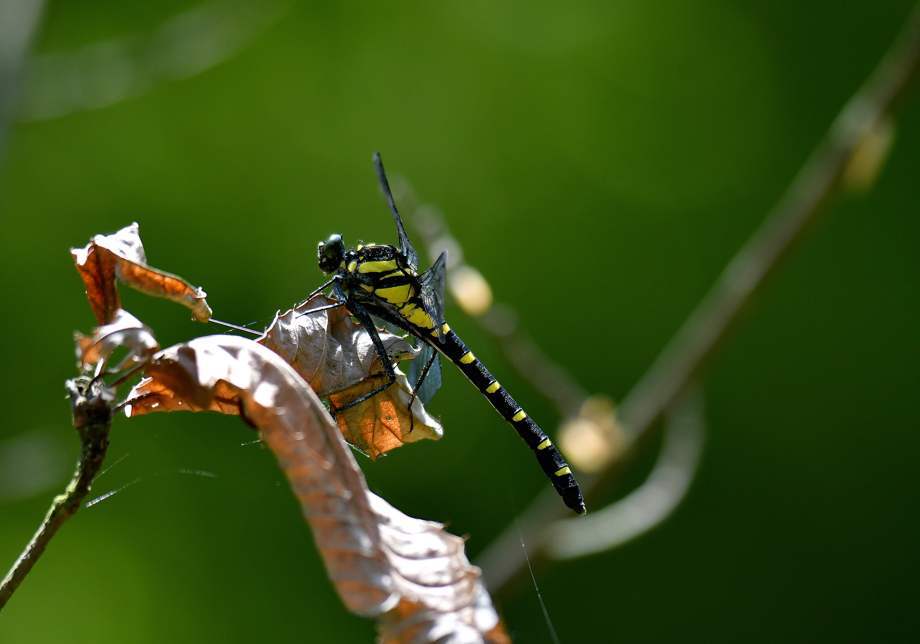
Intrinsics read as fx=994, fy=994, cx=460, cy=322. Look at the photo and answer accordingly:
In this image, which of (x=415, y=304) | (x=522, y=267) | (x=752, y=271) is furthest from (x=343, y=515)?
(x=522, y=267)

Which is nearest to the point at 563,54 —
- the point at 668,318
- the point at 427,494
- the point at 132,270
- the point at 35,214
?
the point at 668,318

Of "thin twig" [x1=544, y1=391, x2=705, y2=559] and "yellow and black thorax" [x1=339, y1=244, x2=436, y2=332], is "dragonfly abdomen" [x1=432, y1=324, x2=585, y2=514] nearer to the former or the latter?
"yellow and black thorax" [x1=339, y1=244, x2=436, y2=332]

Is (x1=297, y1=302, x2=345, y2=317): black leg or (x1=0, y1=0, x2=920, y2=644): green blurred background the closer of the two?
(x1=297, y1=302, x2=345, y2=317): black leg

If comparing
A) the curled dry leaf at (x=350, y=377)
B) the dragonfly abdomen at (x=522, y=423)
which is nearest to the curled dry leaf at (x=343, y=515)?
the curled dry leaf at (x=350, y=377)

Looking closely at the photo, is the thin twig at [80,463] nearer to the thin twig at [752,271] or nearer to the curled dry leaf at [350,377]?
the curled dry leaf at [350,377]

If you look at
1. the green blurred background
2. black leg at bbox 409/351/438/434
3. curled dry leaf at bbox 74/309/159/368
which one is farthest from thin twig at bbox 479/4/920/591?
the green blurred background

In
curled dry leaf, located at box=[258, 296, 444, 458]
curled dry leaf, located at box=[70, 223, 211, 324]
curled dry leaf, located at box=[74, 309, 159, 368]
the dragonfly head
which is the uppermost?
the dragonfly head
